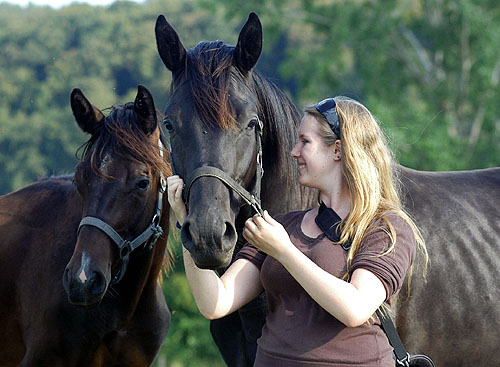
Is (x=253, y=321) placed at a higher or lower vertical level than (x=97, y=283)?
lower

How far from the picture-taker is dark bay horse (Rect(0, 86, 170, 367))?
13.3 feet

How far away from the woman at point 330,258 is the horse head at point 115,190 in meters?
1.19

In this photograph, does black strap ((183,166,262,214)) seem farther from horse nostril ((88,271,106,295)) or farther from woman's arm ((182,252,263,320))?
horse nostril ((88,271,106,295))

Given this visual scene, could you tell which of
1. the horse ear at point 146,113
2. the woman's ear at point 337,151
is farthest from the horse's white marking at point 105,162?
the woman's ear at point 337,151

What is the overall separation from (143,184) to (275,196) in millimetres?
962

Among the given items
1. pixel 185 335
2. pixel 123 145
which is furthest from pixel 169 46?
pixel 185 335

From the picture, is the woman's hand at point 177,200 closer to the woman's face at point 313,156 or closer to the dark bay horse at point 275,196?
the dark bay horse at point 275,196

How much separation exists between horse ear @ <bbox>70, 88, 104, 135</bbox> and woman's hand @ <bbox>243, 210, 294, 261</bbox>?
2074mm

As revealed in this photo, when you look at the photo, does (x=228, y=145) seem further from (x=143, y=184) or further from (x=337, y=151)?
(x=143, y=184)

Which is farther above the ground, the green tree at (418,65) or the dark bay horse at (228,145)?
the dark bay horse at (228,145)

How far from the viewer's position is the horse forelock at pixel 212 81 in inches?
125

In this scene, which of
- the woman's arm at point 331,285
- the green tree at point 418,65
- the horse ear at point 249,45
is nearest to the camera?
the woman's arm at point 331,285

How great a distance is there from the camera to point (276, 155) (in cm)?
369

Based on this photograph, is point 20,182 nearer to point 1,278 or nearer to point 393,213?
point 1,278
